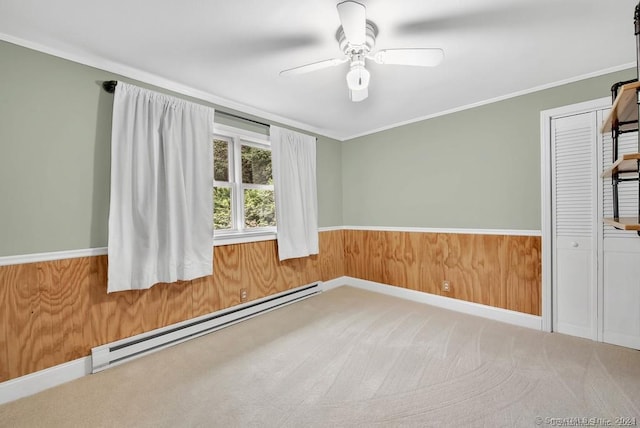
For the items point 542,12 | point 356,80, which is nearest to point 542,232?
point 542,12

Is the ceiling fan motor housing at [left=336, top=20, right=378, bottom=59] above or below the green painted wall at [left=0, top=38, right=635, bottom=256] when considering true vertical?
above

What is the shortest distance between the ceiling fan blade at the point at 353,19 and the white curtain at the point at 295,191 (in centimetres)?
194

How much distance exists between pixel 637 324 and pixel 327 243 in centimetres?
317

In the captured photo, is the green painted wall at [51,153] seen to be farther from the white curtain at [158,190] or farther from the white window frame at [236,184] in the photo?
the white window frame at [236,184]

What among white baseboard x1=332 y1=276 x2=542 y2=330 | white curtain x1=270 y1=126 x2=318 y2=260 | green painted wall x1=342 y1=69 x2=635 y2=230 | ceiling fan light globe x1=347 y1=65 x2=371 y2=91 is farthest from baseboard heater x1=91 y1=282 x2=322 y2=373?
ceiling fan light globe x1=347 y1=65 x2=371 y2=91

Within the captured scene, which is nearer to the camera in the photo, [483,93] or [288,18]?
[288,18]

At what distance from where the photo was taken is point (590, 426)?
59.8 inches

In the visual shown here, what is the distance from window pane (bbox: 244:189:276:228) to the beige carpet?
4.07ft

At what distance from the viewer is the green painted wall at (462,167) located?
2760 millimetres

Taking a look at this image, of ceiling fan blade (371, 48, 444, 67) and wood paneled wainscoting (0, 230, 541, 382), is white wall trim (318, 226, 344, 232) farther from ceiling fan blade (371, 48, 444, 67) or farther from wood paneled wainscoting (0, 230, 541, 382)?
ceiling fan blade (371, 48, 444, 67)

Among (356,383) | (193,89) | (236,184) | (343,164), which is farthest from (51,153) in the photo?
(343,164)

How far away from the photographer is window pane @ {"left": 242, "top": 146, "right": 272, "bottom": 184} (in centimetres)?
328

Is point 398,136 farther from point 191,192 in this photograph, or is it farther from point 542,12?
point 191,192

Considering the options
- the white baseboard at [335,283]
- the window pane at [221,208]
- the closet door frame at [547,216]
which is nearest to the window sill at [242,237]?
Result: the window pane at [221,208]
